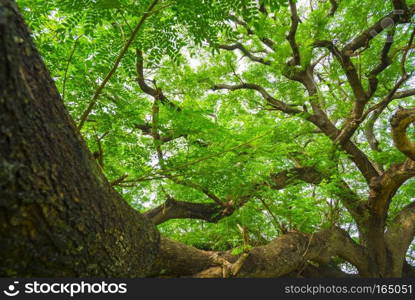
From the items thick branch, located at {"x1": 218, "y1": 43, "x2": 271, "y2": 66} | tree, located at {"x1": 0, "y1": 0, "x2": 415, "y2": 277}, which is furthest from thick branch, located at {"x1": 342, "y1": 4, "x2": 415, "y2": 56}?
thick branch, located at {"x1": 218, "y1": 43, "x2": 271, "y2": 66}

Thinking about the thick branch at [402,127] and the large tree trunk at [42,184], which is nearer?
the large tree trunk at [42,184]

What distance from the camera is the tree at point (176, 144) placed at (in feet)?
3.58

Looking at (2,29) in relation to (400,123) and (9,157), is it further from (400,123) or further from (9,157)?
(400,123)

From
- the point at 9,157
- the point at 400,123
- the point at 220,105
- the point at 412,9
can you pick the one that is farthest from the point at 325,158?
the point at 9,157

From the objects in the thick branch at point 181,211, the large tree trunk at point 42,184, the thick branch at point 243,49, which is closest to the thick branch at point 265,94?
the thick branch at point 243,49

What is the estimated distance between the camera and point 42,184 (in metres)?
1.07

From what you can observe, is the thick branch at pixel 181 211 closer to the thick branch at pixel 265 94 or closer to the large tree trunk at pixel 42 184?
the thick branch at pixel 265 94

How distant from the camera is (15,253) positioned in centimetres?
109

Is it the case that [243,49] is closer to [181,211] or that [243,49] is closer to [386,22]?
[386,22]

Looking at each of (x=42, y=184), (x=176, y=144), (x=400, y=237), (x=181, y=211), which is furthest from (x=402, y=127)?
(x=42, y=184)

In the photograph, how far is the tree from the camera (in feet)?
3.58

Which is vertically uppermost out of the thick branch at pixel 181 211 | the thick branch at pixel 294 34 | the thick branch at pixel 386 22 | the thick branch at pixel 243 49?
the thick branch at pixel 243 49

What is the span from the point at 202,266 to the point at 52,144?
298cm

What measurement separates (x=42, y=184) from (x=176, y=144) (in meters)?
2.29
